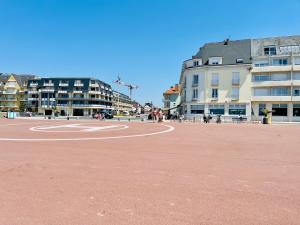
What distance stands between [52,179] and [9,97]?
102360mm

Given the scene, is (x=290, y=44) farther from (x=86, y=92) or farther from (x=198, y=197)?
(x=86, y=92)

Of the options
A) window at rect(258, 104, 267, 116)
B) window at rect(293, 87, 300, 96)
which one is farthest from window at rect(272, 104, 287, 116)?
window at rect(293, 87, 300, 96)

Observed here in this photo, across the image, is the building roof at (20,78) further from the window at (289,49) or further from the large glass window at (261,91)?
the window at (289,49)

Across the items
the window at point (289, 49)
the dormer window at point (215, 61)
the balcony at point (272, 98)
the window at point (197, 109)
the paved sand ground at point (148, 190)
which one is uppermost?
the window at point (289, 49)

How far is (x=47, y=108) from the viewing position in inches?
3425

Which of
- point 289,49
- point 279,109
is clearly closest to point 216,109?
point 279,109

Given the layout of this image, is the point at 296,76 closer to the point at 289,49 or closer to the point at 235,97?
the point at 289,49

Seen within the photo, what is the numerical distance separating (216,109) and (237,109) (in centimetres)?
374

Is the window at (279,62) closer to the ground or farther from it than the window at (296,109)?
farther from it

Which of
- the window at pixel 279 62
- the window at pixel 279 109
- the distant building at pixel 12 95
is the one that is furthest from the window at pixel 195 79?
the distant building at pixel 12 95

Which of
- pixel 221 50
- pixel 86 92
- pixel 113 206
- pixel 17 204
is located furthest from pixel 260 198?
pixel 86 92

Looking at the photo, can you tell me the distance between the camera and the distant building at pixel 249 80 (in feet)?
137

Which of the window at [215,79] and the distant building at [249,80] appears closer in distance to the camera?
the distant building at [249,80]

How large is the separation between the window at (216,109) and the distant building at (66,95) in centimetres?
5141
